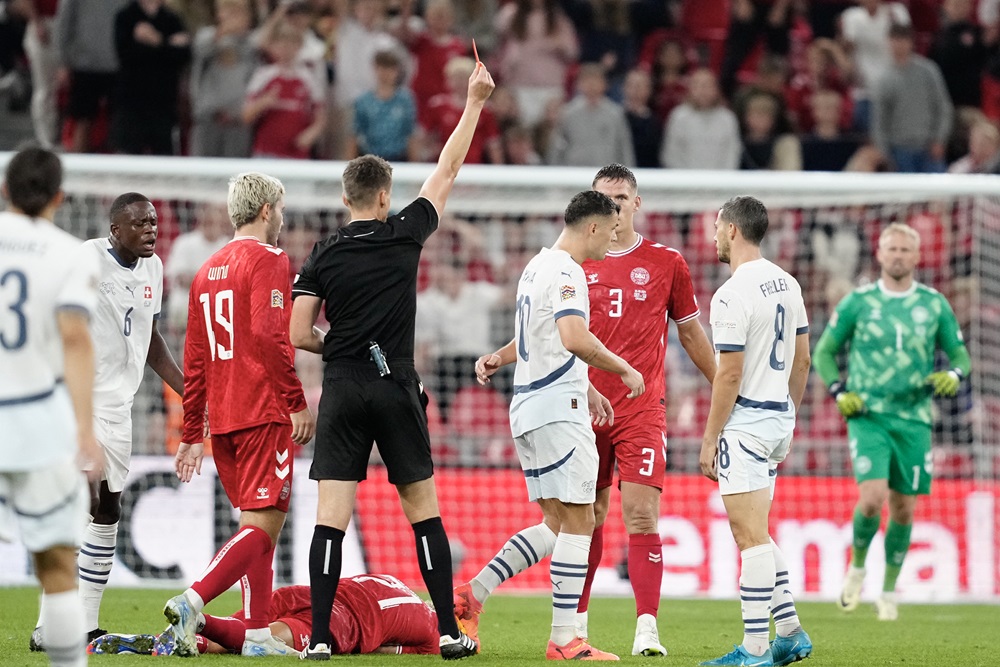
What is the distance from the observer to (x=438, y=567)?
6637mm

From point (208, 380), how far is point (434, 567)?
5.22 feet

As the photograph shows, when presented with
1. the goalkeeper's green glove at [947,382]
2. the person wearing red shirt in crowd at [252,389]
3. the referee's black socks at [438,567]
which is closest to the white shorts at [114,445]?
the person wearing red shirt in crowd at [252,389]

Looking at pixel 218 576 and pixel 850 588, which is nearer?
pixel 218 576

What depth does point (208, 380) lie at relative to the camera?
7160 mm

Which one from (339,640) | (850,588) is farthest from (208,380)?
(850,588)

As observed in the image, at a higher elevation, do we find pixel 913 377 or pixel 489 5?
pixel 489 5

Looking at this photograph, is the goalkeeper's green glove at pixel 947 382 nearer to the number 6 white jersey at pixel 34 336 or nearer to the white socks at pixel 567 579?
the white socks at pixel 567 579

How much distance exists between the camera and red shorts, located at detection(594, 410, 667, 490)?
25.1 feet

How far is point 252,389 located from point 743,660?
2.80 metres

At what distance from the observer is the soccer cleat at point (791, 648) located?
658 centimetres

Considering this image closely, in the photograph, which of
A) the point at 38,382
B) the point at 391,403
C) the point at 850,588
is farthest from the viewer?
the point at 850,588

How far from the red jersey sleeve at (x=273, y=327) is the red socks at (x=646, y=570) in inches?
81.2

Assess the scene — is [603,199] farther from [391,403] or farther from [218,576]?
[218,576]

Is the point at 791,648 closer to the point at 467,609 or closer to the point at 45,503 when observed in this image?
the point at 467,609
